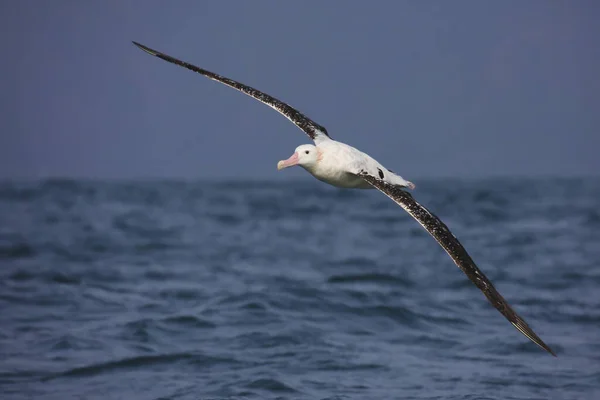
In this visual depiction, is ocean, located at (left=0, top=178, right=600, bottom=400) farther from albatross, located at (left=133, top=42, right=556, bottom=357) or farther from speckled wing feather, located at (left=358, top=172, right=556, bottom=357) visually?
speckled wing feather, located at (left=358, top=172, right=556, bottom=357)

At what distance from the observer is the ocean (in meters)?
14.0

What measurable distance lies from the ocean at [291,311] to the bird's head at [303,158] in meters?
3.23

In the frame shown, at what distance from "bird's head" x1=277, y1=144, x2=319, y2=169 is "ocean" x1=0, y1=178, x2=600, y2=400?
10.6 feet

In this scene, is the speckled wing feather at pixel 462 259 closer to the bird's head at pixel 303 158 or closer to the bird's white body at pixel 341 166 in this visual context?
the bird's white body at pixel 341 166

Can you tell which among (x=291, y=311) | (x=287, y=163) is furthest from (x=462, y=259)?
(x=291, y=311)

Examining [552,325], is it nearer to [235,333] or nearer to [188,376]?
[235,333]

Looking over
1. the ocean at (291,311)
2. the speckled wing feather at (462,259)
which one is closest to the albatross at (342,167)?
the speckled wing feather at (462,259)

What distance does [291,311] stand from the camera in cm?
1834

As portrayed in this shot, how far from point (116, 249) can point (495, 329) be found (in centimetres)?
1384

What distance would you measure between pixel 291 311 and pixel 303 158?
6.91 meters

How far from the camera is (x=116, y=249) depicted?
28250 millimetres

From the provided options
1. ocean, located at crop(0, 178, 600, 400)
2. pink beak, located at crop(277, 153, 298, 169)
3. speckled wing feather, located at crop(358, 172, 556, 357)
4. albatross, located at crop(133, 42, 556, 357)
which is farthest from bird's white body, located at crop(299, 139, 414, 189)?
ocean, located at crop(0, 178, 600, 400)

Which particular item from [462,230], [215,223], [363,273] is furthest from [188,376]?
[215,223]

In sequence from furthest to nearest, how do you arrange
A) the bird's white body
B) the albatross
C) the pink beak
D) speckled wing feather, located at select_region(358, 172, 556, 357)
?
the bird's white body → the pink beak → the albatross → speckled wing feather, located at select_region(358, 172, 556, 357)
